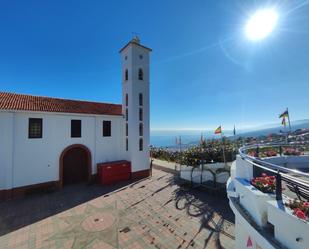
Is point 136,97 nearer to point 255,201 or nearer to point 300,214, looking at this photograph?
point 255,201

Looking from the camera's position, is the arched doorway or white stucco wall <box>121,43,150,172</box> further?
white stucco wall <box>121,43,150,172</box>

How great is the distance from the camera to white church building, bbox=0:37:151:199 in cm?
1014

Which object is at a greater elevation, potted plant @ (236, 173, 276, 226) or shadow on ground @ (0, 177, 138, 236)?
potted plant @ (236, 173, 276, 226)

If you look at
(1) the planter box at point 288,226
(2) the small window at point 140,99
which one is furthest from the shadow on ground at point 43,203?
(1) the planter box at point 288,226

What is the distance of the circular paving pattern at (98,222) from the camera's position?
7.01 metres

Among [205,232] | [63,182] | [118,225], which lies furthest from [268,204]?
[63,182]

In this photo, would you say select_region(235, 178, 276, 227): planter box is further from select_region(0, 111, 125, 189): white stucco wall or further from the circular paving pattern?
select_region(0, 111, 125, 189): white stucco wall

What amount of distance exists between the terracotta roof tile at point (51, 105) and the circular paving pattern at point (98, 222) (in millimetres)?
7270

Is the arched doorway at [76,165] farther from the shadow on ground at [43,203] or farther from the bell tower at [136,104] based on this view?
the bell tower at [136,104]

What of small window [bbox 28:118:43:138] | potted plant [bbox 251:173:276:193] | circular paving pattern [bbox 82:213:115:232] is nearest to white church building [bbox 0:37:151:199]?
small window [bbox 28:118:43:138]

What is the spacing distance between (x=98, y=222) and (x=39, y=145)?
6610mm

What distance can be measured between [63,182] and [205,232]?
33.2 ft

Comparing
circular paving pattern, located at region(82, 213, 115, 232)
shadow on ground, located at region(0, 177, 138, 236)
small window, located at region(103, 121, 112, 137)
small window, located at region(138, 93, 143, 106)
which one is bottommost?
circular paving pattern, located at region(82, 213, 115, 232)

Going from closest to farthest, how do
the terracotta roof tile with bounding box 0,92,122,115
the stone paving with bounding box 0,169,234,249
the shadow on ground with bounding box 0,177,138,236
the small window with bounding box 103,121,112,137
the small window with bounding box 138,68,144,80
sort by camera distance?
the stone paving with bounding box 0,169,234,249
the shadow on ground with bounding box 0,177,138,236
the terracotta roof tile with bounding box 0,92,122,115
the small window with bounding box 103,121,112,137
the small window with bounding box 138,68,144,80
